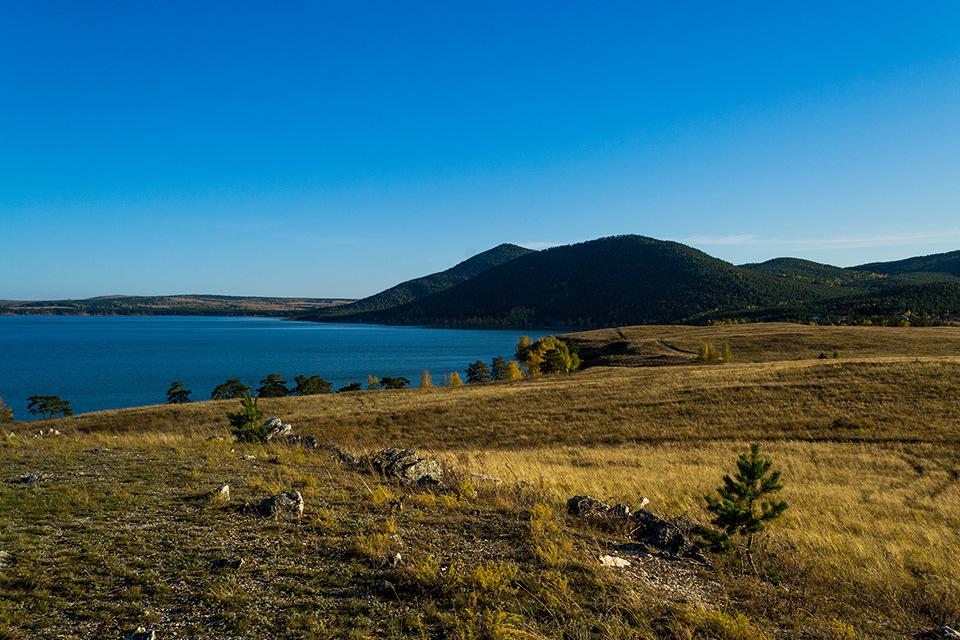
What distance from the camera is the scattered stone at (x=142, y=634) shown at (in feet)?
15.2

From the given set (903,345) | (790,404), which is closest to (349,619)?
(790,404)

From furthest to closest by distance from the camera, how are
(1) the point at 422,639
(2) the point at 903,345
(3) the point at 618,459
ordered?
1. (2) the point at 903,345
2. (3) the point at 618,459
3. (1) the point at 422,639

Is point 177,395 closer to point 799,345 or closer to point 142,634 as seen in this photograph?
point 142,634

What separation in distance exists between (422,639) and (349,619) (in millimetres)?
884

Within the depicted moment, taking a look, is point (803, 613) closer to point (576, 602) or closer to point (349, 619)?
point (576, 602)

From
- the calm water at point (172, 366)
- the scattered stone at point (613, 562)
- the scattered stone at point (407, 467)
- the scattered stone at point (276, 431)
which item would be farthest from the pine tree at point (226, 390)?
the scattered stone at point (613, 562)

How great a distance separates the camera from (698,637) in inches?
195

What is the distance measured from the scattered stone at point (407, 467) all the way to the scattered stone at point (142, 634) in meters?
6.45

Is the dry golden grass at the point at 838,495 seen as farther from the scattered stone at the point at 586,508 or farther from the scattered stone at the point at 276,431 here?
the scattered stone at the point at 276,431

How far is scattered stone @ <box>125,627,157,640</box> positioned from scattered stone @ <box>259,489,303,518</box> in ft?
11.6

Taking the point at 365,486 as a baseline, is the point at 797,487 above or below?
below

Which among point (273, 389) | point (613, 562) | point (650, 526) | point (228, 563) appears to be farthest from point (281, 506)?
point (273, 389)

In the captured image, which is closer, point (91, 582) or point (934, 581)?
point (91, 582)

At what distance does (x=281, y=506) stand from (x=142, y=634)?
3691mm
